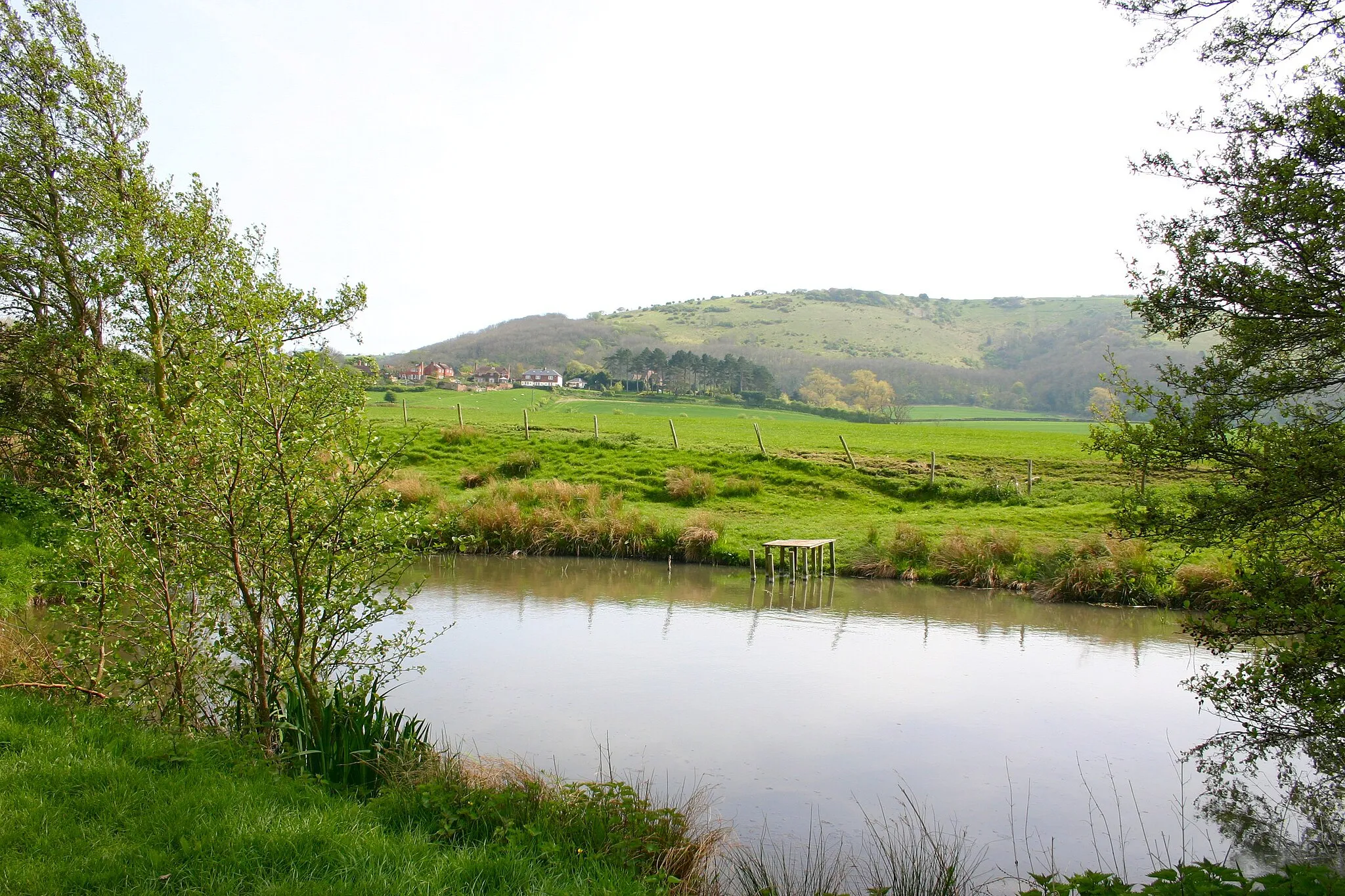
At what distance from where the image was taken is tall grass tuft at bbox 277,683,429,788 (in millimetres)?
7141

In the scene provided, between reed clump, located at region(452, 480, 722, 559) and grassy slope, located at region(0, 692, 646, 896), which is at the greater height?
grassy slope, located at region(0, 692, 646, 896)

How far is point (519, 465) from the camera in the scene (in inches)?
1342

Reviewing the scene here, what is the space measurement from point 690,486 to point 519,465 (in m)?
7.16

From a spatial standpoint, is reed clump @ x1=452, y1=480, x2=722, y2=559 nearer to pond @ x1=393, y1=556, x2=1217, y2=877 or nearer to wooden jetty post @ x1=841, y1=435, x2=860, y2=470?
pond @ x1=393, y1=556, x2=1217, y2=877

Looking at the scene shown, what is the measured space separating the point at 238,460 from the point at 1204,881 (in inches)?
273

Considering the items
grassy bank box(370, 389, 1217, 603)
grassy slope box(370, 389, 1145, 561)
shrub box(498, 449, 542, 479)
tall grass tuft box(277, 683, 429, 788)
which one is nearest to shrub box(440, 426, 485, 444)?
grassy bank box(370, 389, 1217, 603)

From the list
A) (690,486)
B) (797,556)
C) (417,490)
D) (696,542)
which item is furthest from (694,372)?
Answer: (797,556)

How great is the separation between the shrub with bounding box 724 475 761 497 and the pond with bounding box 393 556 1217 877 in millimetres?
11658

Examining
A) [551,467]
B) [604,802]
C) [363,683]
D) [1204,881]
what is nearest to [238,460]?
[363,683]

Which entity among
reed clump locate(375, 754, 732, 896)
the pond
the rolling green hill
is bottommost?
the pond

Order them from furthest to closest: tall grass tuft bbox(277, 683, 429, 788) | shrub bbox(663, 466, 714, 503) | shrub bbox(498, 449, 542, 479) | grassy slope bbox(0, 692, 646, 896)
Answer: shrub bbox(498, 449, 542, 479) → shrub bbox(663, 466, 714, 503) → tall grass tuft bbox(277, 683, 429, 788) → grassy slope bbox(0, 692, 646, 896)

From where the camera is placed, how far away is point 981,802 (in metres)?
8.62

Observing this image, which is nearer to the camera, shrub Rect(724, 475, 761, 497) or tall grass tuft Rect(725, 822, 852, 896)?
tall grass tuft Rect(725, 822, 852, 896)

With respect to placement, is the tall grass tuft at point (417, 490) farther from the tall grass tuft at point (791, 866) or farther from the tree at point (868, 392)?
the tree at point (868, 392)
